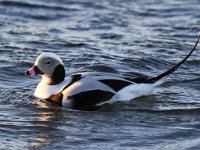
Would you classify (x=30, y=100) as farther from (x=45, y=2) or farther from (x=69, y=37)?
(x=45, y=2)

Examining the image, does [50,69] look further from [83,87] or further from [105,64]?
[105,64]

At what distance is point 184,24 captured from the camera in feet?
53.0

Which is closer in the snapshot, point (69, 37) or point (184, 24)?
point (69, 37)

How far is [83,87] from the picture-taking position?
9727 mm

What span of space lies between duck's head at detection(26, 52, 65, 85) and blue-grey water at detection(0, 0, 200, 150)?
14.7 inches

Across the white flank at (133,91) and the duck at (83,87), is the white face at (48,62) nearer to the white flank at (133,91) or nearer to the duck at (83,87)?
the duck at (83,87)

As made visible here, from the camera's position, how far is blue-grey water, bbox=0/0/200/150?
867 cm

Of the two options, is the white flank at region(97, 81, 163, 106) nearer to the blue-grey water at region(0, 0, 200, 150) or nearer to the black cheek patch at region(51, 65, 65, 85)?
the blue-grey water at region(0, 0, 200, 150)

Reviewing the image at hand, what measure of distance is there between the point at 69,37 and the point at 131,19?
2.38 metres

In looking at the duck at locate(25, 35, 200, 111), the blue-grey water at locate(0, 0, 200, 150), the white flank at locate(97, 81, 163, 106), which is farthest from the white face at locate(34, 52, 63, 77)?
the white flank at locate(97, 81, 163, 106)

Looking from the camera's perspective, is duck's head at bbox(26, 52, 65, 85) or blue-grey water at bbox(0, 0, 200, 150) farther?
duck's head at bbox(26, 52, 65, 85)

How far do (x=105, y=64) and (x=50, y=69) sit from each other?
230cm

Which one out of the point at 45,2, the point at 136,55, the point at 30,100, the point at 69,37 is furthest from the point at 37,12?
the point at 30,100

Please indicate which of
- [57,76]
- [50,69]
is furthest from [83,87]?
[50,69]
